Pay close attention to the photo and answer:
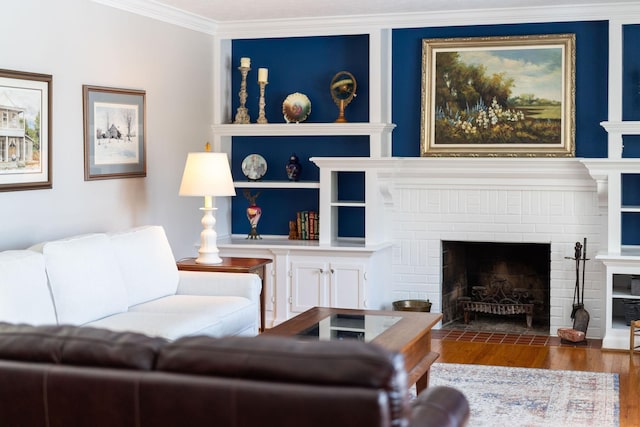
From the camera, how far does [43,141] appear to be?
5.46 meters

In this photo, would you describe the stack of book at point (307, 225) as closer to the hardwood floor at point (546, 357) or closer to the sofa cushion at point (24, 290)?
the hardwood floor at point (546, 357)

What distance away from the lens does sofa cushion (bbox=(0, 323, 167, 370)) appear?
2.48m

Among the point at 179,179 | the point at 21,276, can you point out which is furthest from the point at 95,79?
the point at 21,276

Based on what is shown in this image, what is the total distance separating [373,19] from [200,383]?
17.9ft

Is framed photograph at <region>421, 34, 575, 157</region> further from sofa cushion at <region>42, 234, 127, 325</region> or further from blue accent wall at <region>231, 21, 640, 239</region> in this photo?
sofa cushion at <region>42, 234, 127, 325</region>

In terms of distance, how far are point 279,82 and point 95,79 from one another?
87.6 inches

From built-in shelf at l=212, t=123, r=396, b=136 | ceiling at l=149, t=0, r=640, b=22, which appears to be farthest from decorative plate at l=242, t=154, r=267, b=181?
ceiling at l=149, t=0, r=640, b=22

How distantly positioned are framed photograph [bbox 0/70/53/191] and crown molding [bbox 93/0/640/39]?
48.0 inches

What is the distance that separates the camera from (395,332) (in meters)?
4.76

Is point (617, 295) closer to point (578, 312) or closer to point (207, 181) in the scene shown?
point (578, 312)

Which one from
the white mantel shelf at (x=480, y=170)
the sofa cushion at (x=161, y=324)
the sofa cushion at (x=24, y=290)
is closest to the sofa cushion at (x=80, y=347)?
the sofa cushion at (x=24, y=290)

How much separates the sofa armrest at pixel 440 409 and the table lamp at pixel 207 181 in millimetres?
3905

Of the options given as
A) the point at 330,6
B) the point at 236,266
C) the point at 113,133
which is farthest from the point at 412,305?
the point at 113,133

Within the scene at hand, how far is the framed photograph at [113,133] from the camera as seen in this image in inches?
235
